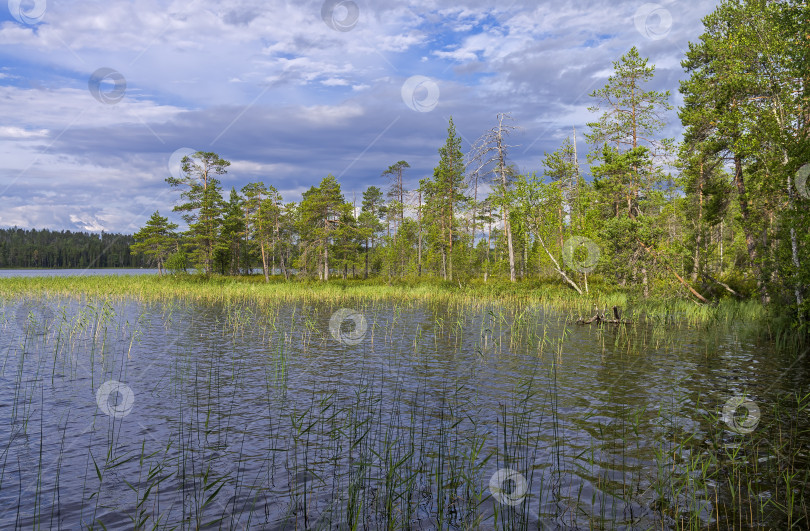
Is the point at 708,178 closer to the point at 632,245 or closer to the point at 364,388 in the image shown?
the point at 632,245

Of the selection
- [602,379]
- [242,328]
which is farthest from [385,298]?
[602,379]

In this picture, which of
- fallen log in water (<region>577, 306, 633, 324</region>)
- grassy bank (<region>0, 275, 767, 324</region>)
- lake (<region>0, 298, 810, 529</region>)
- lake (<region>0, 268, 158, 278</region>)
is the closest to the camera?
lake (<region>0, 298, 810, 529</region>)

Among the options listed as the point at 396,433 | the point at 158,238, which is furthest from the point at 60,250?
the point at 396,433

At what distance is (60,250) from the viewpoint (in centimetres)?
15125

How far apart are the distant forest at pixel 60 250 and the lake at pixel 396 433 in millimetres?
140207

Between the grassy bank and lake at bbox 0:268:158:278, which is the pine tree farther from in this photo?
the grassy bank

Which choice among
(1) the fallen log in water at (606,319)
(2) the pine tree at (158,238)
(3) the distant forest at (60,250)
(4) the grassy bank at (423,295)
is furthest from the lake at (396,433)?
(3) the distant forest at (60,250)

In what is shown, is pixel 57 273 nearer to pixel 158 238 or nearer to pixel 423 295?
pixel 158 238

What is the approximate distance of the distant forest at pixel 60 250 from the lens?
5664 inches

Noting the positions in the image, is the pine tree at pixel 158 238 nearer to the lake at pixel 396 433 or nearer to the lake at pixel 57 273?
the lake at pixel 57 273

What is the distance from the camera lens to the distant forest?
472 feet

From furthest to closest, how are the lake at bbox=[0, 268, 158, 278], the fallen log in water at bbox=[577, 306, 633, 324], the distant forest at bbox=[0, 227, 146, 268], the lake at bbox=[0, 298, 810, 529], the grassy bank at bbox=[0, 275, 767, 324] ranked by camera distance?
the distant forest at bbox=[0, 227, 146, 268] → the lake at bbox=[0, 268, 158, 278] → the grassy bank at bbox=[0, 275, 767, 324] → the fallen log in water at bbox=[577, 306, 633, 324] → the lake at bbox=[0, 298, 810, 529]

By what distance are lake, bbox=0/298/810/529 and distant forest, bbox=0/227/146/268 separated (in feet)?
460

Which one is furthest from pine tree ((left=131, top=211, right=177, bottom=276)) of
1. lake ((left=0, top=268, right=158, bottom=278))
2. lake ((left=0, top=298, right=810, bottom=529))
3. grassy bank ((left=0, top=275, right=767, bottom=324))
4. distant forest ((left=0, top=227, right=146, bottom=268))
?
distant forest ((left=0, top=227, right=146, bottom=268))
